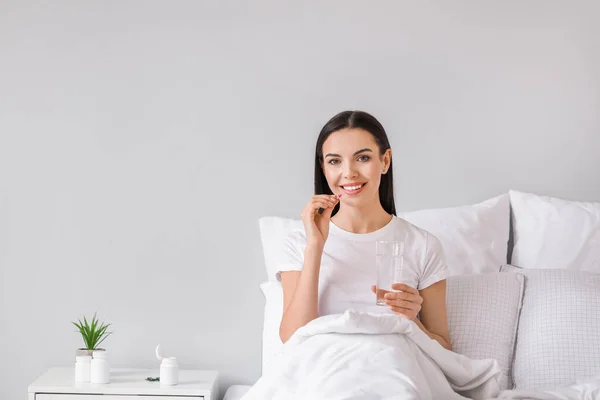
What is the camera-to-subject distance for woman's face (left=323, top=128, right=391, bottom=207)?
2248 mm

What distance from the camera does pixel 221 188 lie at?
2.86 meters

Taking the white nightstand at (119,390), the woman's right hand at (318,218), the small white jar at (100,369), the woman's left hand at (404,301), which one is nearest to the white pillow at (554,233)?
the woman's left hand at (404,301)

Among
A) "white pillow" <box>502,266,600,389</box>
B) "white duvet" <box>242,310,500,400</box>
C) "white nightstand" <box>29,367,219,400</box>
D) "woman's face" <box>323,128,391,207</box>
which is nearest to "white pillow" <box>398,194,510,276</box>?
"white pillow" <box>502,266,600,389</box>

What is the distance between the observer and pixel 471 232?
8.66 feet

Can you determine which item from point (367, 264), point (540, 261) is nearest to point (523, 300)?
point (540, 261)

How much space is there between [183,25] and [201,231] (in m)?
0.74

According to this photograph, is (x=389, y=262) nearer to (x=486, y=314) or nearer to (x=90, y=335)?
(x=486, y=314)

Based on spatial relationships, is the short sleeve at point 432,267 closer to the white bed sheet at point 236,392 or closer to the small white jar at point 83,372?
the white bed sheet at point 236,392

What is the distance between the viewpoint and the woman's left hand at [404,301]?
6.68ft

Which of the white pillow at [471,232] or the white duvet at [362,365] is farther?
the white pillow at [471,232]

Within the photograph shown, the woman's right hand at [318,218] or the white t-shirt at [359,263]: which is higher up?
the woman's right hand at [318,218]

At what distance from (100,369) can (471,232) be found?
1.26 m

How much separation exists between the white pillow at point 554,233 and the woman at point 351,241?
1.55 feet

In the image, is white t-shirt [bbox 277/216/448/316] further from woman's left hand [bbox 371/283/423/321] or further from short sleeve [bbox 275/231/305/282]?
woman's left hand [bbox 371/283/423/321]
